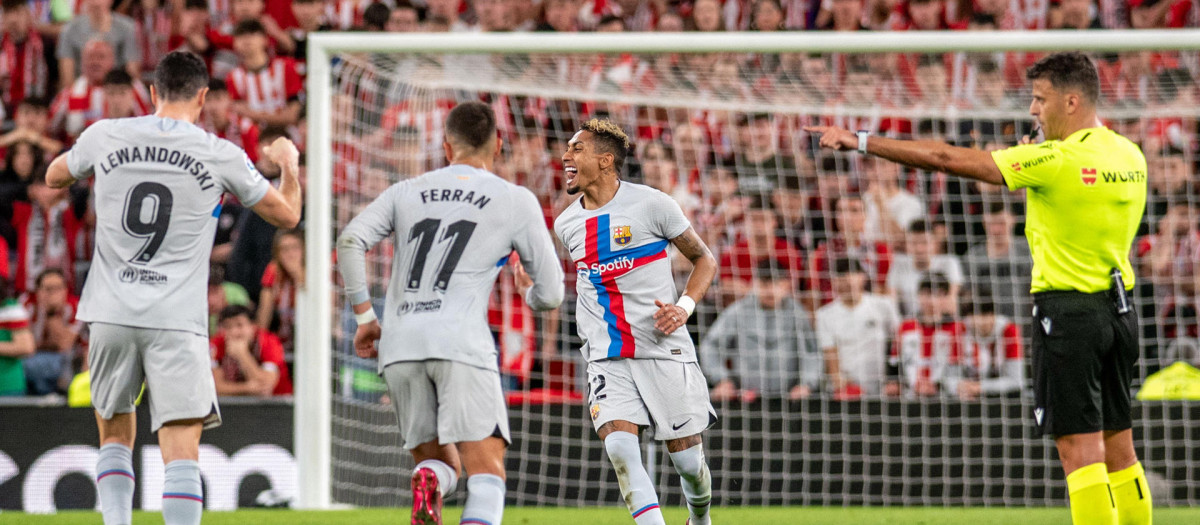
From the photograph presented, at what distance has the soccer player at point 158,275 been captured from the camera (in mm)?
4965

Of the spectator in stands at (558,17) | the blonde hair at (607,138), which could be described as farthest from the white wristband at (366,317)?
the spectator in stands at (558,17)

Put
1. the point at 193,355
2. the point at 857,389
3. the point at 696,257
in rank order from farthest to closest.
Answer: the point at 857,389, the point at 696,257, the point at 193,355

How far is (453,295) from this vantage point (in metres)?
5.03

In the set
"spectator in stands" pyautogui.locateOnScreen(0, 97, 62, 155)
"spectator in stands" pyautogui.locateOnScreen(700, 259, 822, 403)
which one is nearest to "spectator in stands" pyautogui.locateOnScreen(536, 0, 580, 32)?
"spectator in stands" pyautogui.locateOnScreen(700, 259, 822, 403)

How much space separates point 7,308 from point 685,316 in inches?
275

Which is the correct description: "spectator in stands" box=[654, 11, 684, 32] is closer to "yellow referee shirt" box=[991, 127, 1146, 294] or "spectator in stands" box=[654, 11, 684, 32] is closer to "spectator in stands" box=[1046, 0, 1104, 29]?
"spectator in stands" box=[1046, 0, 1104, 29]

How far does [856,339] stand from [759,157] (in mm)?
1828

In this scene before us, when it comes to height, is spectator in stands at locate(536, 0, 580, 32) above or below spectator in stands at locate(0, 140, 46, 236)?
above

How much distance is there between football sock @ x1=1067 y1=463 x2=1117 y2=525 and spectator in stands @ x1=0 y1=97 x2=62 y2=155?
9.94 m

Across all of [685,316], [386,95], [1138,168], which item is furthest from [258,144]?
[1138,168]

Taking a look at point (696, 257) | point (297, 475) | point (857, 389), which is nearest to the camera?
point (696, 257)

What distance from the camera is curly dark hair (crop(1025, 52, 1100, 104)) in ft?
16.8

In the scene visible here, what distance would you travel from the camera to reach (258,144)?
37.5 ft

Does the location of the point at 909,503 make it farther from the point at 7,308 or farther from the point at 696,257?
the point at 7,308
